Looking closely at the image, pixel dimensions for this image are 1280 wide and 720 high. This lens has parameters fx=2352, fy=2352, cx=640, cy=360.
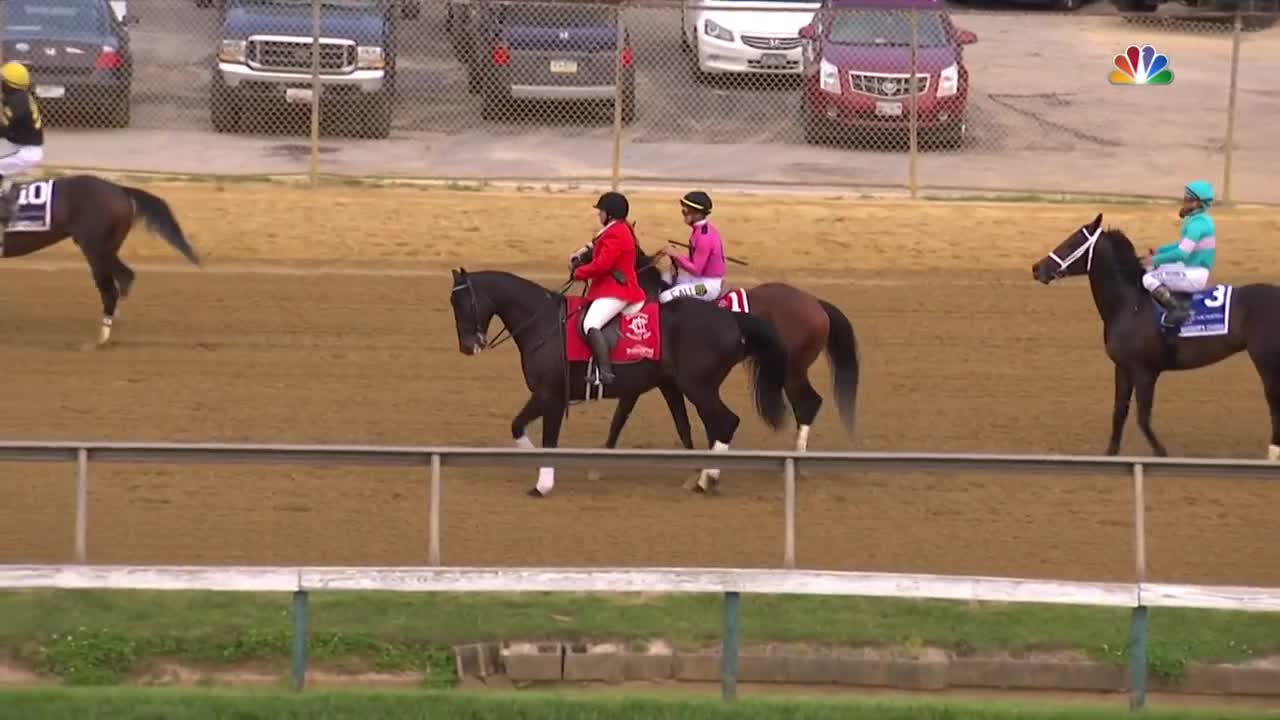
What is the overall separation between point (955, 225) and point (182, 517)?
10670 millimetres

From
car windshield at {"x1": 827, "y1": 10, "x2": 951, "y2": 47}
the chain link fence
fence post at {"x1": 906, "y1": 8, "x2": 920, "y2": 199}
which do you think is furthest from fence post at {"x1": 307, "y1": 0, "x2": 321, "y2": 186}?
fence post at {"x1": 906, "y1": 8, "x2": 920, "y2": 199}

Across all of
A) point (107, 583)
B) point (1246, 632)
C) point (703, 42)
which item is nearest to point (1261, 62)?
point (703, 42)

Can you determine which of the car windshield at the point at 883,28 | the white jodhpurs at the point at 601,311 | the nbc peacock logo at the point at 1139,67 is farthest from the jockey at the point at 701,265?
the nbc peacock logo at the point at 1139,67

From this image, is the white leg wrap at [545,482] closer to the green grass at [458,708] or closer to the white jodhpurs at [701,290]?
the white jodhpurs at [701,290]

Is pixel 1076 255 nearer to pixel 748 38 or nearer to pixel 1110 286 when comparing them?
pixel 1110 286

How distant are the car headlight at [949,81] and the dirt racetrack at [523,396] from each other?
1.64m

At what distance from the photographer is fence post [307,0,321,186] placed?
23.0 meters

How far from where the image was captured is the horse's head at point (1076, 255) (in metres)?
15.6

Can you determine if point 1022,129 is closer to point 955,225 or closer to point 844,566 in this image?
point 955,225

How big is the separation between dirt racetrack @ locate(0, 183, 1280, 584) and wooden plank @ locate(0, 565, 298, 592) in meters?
2.46

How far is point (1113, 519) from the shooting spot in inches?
550

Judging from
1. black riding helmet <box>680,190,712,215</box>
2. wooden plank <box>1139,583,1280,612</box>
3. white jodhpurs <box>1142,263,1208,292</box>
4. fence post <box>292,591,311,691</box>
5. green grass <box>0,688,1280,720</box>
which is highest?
black riding helmet <box>680,190,712,215</box>

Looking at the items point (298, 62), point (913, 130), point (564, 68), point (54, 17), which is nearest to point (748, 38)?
point (564, 68)

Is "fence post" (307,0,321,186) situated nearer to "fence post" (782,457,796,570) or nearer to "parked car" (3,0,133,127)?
"parked car" (3,0,133,127)
